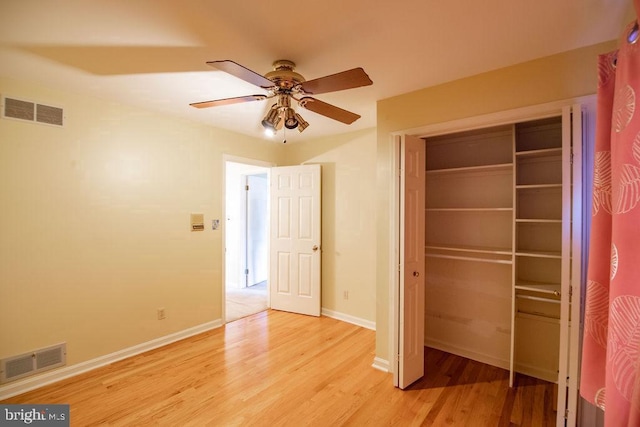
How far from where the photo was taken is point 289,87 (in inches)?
74.2

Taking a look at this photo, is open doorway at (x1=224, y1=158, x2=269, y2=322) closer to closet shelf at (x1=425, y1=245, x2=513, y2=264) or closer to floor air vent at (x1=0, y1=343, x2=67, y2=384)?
floor air vent at (x1=0, y1=343, x2=67, y2=384)

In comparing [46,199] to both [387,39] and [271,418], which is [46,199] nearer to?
[271,418]

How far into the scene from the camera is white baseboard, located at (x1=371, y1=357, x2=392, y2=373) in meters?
2.58

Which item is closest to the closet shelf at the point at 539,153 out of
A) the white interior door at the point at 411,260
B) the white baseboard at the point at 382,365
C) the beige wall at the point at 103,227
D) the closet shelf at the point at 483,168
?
the closet shelf at the point at 483,168

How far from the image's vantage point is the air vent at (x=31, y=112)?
220 centimetres

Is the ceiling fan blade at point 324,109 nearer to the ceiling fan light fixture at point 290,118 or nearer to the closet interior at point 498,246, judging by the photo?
the ceiling fan light fixture at point 290,118

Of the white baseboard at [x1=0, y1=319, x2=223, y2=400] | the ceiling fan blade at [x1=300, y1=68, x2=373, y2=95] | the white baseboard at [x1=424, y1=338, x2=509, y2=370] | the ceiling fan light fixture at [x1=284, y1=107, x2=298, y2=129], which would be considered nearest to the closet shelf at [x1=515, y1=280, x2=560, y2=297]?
the white baseboard at [x1=424, y1=338, x2=509, y2=370]

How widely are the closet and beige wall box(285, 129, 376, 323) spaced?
0.74 metres

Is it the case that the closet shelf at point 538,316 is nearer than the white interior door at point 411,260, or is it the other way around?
the white interior door at point 411,260

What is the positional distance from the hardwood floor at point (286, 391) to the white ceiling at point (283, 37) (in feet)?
8.02

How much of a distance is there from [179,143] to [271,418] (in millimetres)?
2892

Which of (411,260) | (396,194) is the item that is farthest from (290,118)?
(411,260)

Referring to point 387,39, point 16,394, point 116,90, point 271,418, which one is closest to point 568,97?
point 387,39

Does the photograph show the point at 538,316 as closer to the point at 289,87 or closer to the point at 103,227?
the point at 289,87
